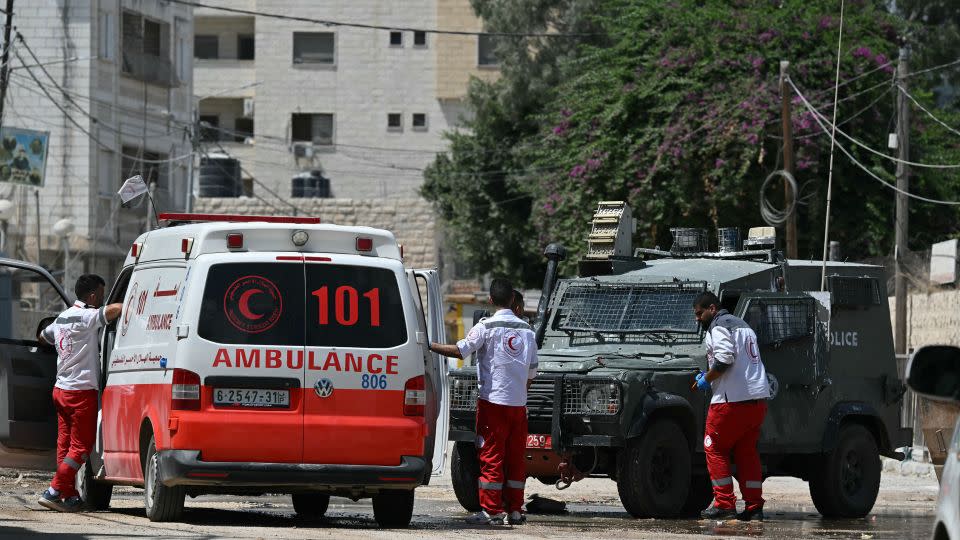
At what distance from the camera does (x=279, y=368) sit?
1232cm

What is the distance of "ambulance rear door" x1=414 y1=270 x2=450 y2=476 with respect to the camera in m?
13.1

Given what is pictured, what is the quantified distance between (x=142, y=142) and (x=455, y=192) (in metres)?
11.7

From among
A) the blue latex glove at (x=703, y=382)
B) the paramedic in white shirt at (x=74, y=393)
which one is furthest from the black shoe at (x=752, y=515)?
the paramedic in white shirt at (x=74, y=393)

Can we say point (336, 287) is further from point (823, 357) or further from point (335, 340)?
point (823, 357)

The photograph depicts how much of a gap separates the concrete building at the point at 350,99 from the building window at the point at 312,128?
38 millimetres

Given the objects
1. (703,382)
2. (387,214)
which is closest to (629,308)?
(703,382)

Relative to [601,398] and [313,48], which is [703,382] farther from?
[313,48]

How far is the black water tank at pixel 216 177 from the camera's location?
56.5 m

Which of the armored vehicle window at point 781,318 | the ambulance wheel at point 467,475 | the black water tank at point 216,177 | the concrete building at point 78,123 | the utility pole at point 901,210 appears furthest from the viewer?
the black water tank at point 216,177

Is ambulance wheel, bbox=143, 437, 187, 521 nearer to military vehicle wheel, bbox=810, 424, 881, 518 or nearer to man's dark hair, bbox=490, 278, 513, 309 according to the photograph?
man's dark hair, bbox=490, 278, 513, 309

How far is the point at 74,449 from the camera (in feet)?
45.0

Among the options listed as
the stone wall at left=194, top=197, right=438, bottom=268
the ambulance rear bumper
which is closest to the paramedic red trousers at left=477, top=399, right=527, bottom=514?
the ambulance rear bumper

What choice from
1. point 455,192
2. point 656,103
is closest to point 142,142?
point 455,192

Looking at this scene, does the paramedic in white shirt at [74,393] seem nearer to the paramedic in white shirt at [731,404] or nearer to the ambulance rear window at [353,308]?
the ambulance rear window at [353,308]
